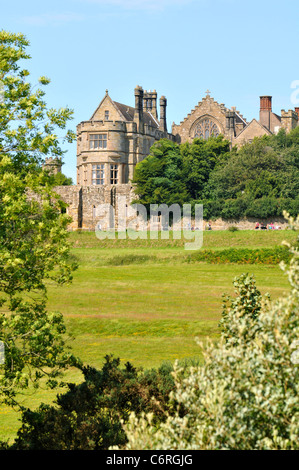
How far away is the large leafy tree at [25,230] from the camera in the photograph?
41.2ft

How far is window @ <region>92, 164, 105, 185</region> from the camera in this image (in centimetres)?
7569

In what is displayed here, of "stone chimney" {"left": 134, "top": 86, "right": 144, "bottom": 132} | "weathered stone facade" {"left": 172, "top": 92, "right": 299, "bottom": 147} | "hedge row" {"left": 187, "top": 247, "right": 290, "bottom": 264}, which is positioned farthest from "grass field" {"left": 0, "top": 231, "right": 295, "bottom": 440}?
"weathered stone facade" {"left": 172, "top": 92, "right": 299, "bottom": 147}

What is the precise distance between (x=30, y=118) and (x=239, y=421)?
8.72 m

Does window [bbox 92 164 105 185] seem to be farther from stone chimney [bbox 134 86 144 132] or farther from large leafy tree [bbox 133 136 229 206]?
large leafy tree [bbox 133 136 229 206]

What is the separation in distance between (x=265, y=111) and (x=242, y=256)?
4628 cm

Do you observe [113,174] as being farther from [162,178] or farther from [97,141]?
[162,178]

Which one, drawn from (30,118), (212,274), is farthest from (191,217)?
(30,118)

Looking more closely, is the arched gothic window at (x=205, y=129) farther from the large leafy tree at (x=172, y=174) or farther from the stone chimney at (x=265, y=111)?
the large leafy tree at (x=172, y=174)

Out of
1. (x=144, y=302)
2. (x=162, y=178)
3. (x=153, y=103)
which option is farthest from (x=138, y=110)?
(x=144, y=302)

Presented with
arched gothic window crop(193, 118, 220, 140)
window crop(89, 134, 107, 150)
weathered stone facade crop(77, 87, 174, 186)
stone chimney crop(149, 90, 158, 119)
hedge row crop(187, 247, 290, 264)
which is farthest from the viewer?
arched gothic window crop(193, 118, 220, 140)

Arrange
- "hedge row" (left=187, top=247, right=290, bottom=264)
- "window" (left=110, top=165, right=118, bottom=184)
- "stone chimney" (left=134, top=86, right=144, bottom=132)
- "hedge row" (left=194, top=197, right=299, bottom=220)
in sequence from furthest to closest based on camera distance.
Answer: "stone chimney" (left=134, top=86, right=144, bottom=132), "window" (left=110, top=165, right=118, bottom=184), "hedge row" (left=194, top=197, right=299, bottom=220), "hedge row" (left=187, top=247, right=290, bottom=264)

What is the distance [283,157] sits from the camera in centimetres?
6488

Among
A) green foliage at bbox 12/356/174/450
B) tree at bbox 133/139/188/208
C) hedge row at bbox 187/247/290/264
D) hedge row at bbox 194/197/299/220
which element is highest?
tree at bbox 133/139/188/208

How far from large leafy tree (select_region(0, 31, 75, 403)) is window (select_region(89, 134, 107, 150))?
61.1m
